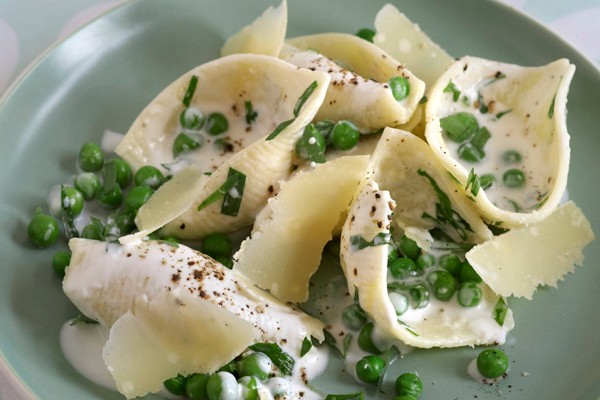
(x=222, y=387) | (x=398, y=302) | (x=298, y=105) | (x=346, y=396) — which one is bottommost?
(x=346, y=396)

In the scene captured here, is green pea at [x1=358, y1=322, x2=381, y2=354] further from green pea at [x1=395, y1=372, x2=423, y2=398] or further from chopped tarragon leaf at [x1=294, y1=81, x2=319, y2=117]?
chopped tarragon leaf at [x1=294, y1=81, x2=319, y2=117]

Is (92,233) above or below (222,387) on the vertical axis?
above

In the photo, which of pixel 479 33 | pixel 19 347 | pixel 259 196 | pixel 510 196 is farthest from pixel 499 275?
pixel 19 347

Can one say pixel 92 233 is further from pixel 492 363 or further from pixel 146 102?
pixel 492 363

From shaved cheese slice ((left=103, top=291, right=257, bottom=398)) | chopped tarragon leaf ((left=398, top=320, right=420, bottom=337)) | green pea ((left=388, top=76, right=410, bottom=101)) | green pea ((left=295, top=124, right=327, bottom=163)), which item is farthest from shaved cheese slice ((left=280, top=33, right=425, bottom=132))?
shaved cheese slice ((left=103, top=291, right=257, bottom=398))

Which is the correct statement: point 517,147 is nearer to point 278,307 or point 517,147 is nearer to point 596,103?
point 596,103

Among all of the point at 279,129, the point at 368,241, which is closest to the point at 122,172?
the point at 279,129
